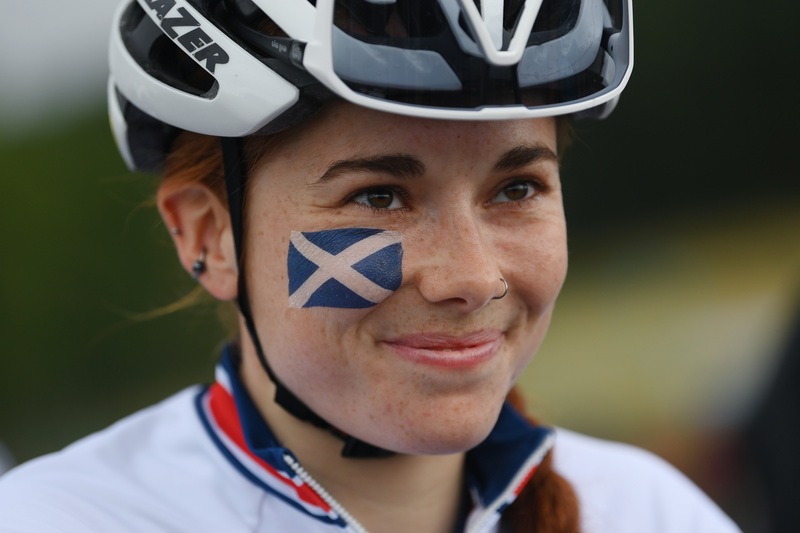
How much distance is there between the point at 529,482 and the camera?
102 inches

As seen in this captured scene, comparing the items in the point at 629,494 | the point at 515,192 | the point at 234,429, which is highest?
the point at 515,192

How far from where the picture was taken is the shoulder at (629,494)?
2.66 metres

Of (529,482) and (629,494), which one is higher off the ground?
(529,482)

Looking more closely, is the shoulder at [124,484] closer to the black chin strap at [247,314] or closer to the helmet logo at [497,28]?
the black chin strap at [247,314]

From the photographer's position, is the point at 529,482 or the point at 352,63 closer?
the point at 352,63

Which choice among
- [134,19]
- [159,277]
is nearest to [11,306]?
[159,277]

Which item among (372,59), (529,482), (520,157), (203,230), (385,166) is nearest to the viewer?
(372,59)

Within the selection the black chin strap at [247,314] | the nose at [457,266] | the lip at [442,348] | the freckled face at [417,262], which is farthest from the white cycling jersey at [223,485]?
the nose at [457,266]

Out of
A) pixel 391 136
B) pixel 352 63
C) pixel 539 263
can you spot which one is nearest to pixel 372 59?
pixel 352 63

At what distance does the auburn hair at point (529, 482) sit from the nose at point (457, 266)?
1.65ft

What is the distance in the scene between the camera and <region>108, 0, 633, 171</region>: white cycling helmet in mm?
1814

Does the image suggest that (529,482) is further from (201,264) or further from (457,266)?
(201,264)

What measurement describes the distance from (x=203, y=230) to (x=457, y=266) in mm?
827

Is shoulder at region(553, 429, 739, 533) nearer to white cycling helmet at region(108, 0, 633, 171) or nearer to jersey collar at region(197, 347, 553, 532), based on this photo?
jersey collar at region(197, 347, 553, 532)
